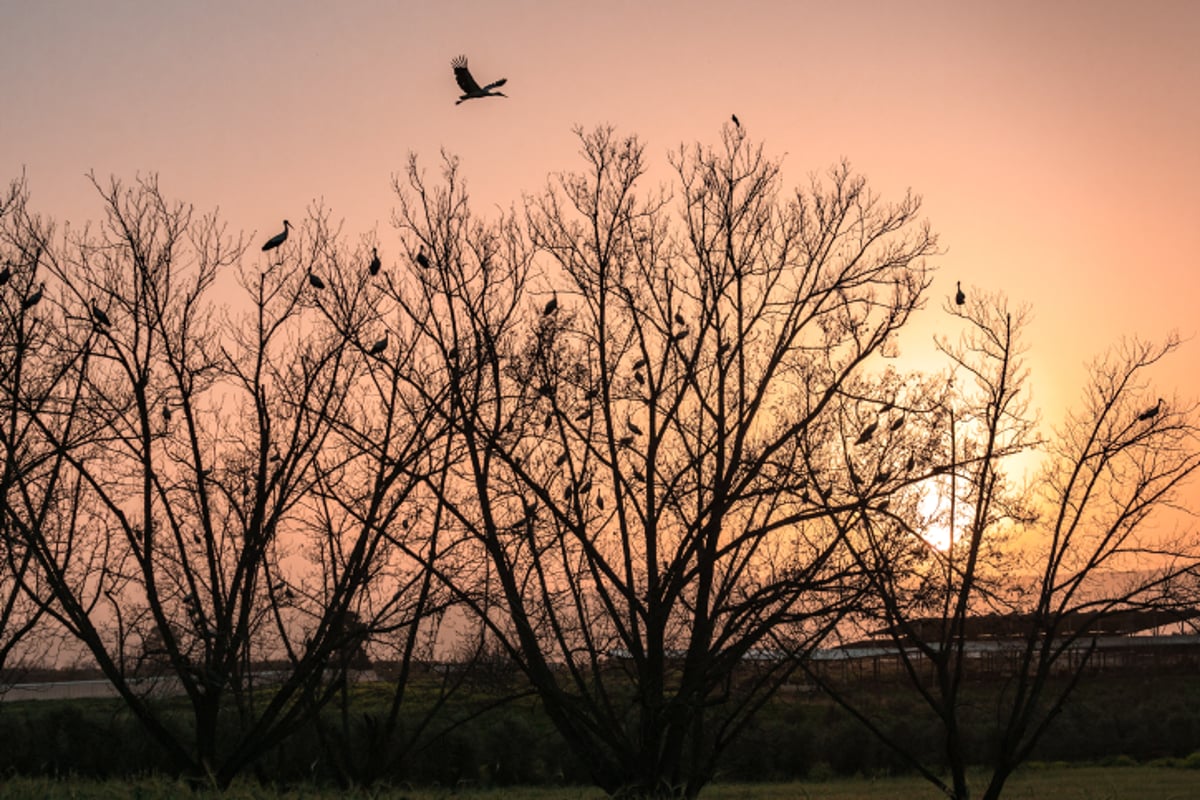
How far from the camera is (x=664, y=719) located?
15.2m

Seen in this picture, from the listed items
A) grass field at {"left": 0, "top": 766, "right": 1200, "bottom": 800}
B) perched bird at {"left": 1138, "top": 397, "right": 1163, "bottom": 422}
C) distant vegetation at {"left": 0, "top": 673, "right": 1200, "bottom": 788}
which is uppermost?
perched bird at {"left": 1138, "top": 397, "right": 1163, "bottom": 422}

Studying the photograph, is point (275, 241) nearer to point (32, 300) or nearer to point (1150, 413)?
point (32, 300)

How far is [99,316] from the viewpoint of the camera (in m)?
15.5

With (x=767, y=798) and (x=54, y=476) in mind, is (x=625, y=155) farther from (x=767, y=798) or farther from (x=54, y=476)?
(x=767, y=798)

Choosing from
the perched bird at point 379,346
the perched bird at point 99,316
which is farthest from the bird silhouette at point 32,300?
the perched bird at point 379,346

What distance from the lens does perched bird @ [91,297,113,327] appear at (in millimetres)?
15523

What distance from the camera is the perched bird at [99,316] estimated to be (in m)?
15.5

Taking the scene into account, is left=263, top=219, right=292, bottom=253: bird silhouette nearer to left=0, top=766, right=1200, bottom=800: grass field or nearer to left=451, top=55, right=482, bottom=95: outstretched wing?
left=451, top=55, right=482, bottom=95: outstretched wing

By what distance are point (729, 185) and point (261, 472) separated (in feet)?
22.8

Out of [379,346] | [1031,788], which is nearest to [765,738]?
[1031,788]

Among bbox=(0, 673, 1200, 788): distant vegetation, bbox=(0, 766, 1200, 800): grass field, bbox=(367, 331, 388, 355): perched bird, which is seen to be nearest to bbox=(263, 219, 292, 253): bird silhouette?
bbox=(367, 331, 388, 355): perched bird

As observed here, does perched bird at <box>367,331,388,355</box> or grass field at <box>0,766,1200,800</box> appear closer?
perched bird at <box>367,331,388,355</box>

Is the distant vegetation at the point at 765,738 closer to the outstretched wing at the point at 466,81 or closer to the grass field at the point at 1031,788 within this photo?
the grass field at the point at 1031,788

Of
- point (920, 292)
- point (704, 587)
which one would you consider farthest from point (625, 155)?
point (704, 587)
